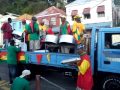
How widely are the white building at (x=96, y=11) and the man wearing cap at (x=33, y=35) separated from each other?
2631 cm

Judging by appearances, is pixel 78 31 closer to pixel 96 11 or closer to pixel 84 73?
pixel 84 73

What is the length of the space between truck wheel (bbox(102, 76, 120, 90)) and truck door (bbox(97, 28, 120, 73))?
8.6 inches

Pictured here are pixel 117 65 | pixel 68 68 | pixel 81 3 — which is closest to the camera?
pixel 117 65

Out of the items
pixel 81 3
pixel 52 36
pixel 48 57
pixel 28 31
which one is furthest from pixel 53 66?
pixel 81 3

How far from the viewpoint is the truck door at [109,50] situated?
8953mm

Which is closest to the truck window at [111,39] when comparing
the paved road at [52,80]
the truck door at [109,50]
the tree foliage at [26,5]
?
the truck door at [109,50]

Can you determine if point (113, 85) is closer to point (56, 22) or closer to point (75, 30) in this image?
point (75, 30)

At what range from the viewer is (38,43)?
11445mm

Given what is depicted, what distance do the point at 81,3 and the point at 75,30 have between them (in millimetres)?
32876

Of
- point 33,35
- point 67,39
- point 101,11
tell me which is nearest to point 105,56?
point 67,39

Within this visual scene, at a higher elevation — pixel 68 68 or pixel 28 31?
pixel 28 31

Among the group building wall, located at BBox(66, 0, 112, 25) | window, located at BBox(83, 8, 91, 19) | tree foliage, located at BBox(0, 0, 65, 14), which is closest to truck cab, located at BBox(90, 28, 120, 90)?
building wall, located at BBox(66, 0, 112, 25)

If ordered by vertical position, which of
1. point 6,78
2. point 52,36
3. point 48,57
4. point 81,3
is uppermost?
point 81,3

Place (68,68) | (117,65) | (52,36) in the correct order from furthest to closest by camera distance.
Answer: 1. (52,36)
2. (68,68)
3. (117,65)
